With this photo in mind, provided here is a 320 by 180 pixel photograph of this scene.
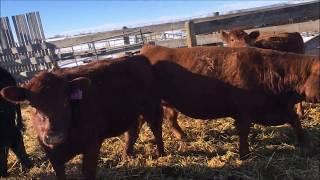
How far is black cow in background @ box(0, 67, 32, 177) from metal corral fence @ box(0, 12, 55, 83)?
8054mm

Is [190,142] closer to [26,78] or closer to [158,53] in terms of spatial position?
[158,53]

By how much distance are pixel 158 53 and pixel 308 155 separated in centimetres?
243

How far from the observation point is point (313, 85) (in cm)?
562

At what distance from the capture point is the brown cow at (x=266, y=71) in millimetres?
5758

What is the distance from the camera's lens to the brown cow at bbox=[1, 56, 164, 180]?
4672 mm

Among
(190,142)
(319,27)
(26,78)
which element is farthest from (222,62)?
(26,78)

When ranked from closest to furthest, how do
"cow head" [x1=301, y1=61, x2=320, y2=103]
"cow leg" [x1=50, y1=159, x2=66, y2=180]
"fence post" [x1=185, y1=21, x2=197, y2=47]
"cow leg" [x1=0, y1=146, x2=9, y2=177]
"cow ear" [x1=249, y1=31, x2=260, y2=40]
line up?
1. "cow leg" [x1=50, y1=159, x2=66, y2=180]
2. "cow head" [x1=301, y1=61, x2=320, y2=103]
3. "cow leg" [x1=0, y1=146, x2=9, y2=177]
4. "cow ear" [x1=249, y1=31, x2=260, y2=40]
5. "fence post" [x1=185, y1=21, x2=197, y2=47]

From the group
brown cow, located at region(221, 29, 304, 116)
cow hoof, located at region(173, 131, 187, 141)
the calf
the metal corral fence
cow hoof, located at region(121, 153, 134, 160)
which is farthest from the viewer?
the metal corral fence

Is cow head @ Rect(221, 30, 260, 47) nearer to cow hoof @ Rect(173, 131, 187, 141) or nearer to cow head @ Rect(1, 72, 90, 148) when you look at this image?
cow hoof @ Rect(173, 131, 187, 141)

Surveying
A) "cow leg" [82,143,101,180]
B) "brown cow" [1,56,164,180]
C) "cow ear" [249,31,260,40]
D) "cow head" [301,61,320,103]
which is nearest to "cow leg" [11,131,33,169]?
"brown cow" [1,56,164,180]

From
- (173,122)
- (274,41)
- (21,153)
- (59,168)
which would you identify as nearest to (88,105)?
(59,168)

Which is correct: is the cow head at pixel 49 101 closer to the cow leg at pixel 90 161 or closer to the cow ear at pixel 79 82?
the cow ear at pixel 79 82

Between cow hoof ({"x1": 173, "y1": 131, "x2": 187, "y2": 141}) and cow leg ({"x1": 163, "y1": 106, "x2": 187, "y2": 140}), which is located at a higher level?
cow leg ({"x1": 163, "y1": 106, "x2": 187, "y2": 140})

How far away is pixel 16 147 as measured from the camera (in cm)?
643
